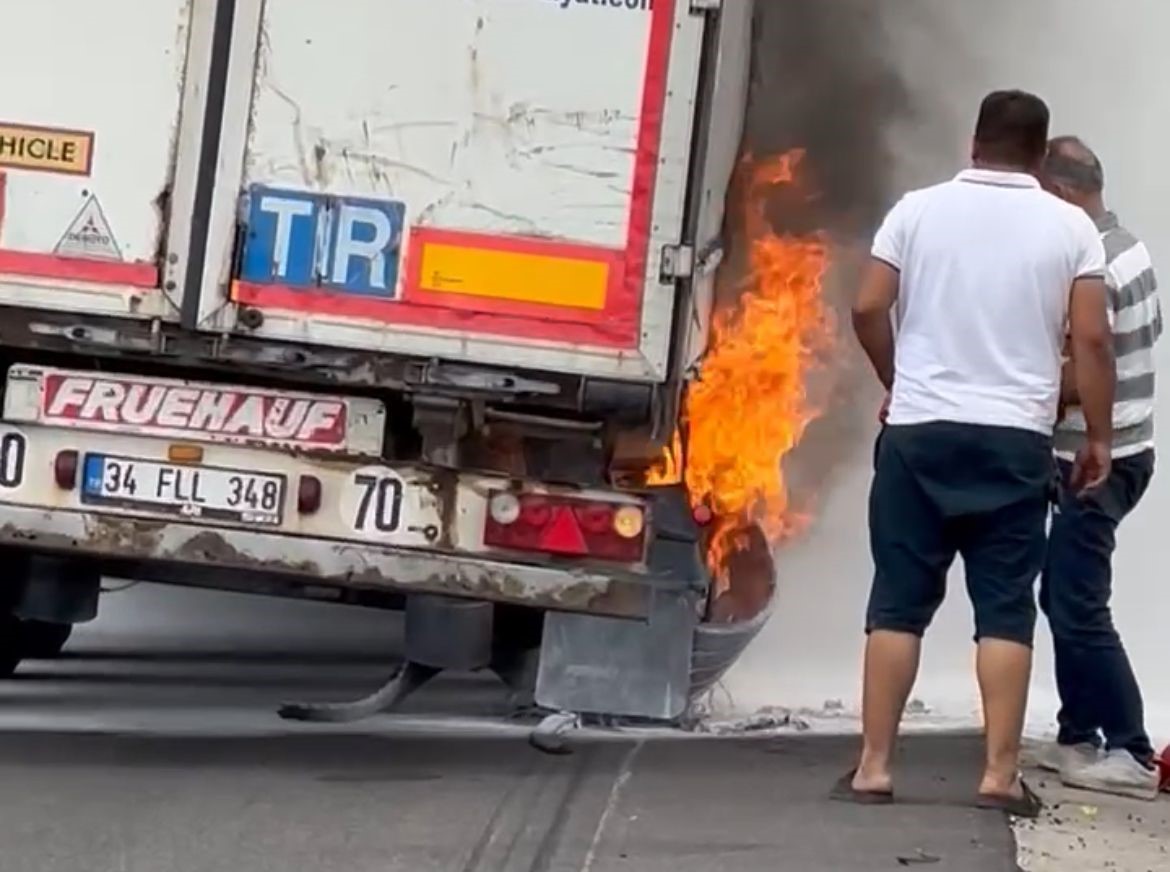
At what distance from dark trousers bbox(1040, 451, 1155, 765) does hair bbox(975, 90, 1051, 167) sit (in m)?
1.08

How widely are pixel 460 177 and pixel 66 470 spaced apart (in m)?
1.40

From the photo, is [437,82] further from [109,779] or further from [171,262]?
[109,779]

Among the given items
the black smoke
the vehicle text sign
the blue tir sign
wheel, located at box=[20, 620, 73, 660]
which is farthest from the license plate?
the black smoke

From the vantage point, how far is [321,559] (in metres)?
7.21

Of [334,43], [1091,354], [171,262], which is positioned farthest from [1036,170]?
[171,262]

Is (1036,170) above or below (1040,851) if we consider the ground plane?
above

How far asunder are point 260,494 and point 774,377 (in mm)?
3090

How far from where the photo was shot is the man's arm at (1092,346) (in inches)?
259

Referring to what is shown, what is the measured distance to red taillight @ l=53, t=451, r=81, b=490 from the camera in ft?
23.8

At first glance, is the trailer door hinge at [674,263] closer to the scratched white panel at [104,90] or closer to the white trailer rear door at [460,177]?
the white trailer rear door at [460,177]

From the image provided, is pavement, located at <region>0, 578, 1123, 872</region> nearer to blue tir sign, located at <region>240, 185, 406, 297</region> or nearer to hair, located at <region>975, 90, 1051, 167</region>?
blue tir sign, located at <region>240, 185, 406, 297</region>

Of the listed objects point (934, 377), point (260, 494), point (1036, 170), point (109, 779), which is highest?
point (1036, 170)

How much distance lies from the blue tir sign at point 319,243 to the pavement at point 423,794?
144 cm

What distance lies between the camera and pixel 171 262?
7.28 m
